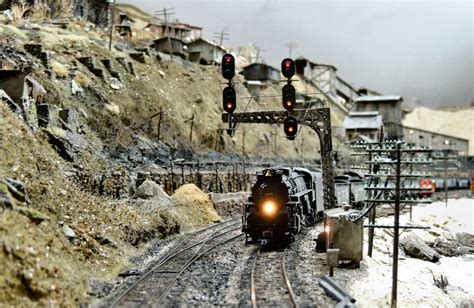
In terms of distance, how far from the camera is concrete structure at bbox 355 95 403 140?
3004 inches

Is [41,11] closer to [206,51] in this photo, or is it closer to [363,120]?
[206,51]

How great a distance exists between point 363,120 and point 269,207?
5442 centimetres

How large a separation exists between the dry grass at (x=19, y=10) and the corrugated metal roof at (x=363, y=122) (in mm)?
47283

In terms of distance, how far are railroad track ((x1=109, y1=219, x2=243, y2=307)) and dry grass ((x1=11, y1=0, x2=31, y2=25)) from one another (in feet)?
96.6

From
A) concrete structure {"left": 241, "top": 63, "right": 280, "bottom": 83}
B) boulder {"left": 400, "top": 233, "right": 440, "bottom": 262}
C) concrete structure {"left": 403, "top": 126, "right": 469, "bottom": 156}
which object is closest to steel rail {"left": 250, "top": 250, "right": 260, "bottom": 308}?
boulder {"left": 400, "top": 233, "right": 440, "bottom": 262}

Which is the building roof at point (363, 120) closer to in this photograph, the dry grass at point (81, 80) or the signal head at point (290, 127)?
the dry grass at point (81, 80)

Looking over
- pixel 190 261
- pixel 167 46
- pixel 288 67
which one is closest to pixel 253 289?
pixel 190 261

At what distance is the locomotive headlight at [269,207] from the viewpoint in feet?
63.8

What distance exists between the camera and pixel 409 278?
59.1 feet

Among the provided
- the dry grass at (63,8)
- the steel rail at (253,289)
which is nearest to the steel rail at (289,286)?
the steel rail at (253,289)

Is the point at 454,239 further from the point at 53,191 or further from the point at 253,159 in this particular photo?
the point at 53,191

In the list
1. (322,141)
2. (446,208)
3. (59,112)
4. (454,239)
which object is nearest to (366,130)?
(446,208)

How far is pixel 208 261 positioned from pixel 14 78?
13.2 meters

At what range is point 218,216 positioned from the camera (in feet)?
93.0
